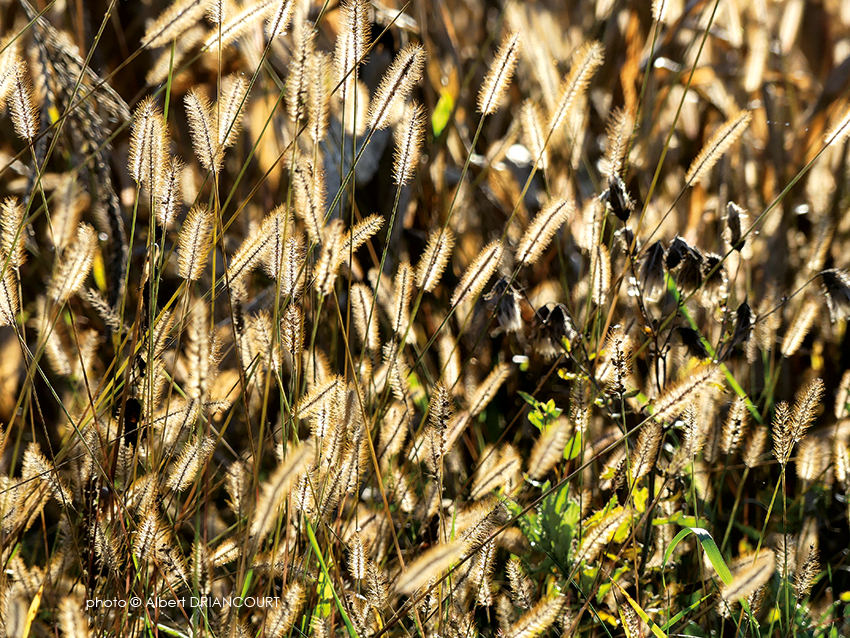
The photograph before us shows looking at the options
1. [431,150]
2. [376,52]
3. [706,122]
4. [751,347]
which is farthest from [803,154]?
[376,52]

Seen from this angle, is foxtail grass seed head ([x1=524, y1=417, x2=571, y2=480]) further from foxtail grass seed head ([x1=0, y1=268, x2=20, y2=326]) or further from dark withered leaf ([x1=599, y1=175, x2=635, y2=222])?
foxtail grass seed head ([x1=0, y1=268, x2=20, y2=326])

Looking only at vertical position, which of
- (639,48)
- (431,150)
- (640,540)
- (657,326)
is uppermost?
(431,150)

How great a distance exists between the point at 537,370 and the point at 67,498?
661mm

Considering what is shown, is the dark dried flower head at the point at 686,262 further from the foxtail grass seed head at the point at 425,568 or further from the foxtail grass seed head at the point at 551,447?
the foxtail grass seed head at the point at 425,568

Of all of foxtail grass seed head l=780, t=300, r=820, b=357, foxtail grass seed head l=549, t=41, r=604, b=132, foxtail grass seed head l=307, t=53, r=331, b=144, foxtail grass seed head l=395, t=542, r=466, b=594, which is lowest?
foxtail grass seed head l=780, t=300, r=820, b=357

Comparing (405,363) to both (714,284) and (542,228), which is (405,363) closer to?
(542,228)

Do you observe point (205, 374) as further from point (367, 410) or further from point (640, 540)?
point (640, 540)

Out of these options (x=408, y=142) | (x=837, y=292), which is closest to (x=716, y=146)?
(x=837, y=292)

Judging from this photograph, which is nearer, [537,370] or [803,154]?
[537,370]

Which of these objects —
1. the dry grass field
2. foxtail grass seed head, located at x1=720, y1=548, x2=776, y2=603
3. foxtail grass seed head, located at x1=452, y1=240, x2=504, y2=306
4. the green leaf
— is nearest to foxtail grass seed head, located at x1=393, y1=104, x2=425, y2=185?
the dry grass field

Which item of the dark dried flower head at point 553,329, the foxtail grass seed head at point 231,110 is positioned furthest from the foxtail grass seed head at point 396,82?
the dark dried flower head at point 553,329

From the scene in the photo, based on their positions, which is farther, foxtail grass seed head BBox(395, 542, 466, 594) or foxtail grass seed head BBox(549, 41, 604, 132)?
foxtail grass seed head BBox(549, 41, 604, 132)

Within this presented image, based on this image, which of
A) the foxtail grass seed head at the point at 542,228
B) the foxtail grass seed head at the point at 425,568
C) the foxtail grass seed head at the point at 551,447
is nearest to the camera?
the foxtail grass seed head at the point at 425,568

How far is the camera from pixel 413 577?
0.44m
